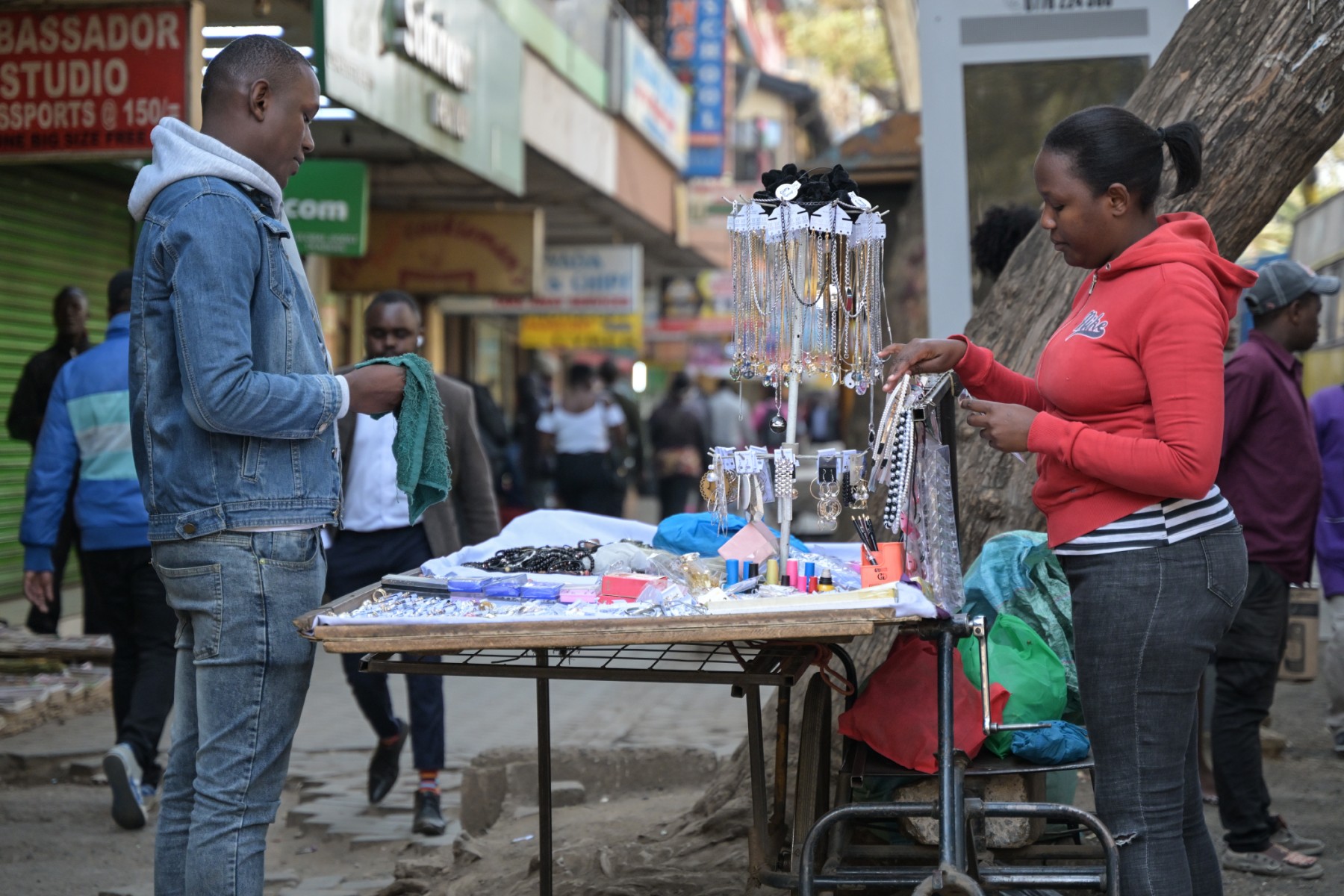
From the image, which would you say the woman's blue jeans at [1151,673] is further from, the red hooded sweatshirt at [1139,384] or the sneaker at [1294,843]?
the sneaker at [1294,843]

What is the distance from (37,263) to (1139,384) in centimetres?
886

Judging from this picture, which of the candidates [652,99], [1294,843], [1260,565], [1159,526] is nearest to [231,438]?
[1159,526]

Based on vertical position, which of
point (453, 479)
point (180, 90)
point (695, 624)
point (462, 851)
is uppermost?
point (180, 90)

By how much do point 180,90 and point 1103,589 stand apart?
507 centimetres

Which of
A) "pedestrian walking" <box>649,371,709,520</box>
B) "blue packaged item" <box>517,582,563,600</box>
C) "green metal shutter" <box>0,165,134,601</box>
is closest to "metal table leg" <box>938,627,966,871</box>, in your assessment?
"blue packaged item" <box>517,582,563,600</box>

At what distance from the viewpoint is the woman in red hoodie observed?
2551 mm

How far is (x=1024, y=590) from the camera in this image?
146 inches

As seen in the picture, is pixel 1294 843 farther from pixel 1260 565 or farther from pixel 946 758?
pixel 946 758

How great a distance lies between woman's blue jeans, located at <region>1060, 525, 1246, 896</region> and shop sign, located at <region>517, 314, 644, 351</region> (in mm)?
15608

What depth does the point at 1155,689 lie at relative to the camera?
264 cm

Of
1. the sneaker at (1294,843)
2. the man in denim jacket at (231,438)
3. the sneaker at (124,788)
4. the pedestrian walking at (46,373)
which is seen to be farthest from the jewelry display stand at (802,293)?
the pedestrian walking at (46,373)

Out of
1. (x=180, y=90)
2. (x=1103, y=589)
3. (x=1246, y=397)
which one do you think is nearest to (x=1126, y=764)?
(x=1103, y=589)

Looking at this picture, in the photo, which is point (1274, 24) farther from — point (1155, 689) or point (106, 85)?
point (106, 85)

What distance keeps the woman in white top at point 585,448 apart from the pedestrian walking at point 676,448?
5.92 feet
